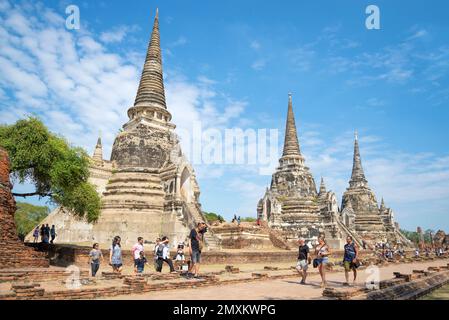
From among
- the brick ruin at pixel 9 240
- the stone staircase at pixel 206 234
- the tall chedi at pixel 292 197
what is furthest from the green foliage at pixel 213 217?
the brick ruin at pixel 9 240

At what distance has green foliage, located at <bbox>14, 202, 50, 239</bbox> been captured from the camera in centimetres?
4816

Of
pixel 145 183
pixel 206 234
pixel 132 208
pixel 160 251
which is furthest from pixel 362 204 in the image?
pixel 160 251

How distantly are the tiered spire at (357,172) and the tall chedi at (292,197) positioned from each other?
14.8 m

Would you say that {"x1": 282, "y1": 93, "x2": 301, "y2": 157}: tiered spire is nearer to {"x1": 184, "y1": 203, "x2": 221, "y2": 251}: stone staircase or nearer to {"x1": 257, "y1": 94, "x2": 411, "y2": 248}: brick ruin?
{"x1": 257, "y1": 94, "x2": 411, "y2": 248}: brick ruin

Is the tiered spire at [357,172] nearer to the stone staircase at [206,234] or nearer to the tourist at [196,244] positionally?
the stone staircase at [206,234]

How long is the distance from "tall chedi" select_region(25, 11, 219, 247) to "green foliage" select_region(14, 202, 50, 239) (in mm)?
23447

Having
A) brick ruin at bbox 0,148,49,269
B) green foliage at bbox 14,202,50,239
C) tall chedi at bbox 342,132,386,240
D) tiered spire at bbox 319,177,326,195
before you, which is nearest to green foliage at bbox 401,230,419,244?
tall chedi at bbox 342,132,386,240

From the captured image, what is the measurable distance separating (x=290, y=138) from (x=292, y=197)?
29.3 feet

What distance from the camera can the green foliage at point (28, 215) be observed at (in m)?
48.2

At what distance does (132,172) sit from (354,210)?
38796 mm

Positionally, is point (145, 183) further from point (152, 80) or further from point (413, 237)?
point (413, 237)
